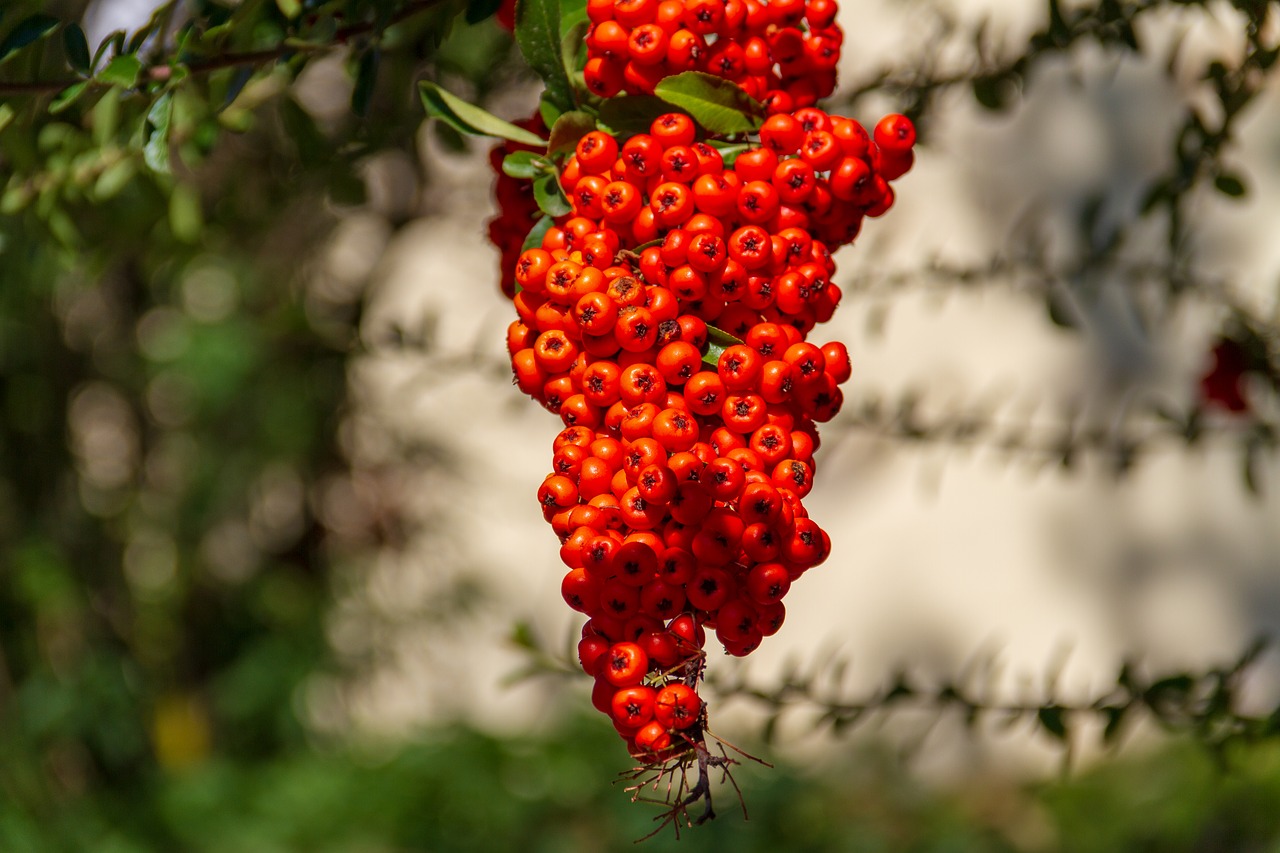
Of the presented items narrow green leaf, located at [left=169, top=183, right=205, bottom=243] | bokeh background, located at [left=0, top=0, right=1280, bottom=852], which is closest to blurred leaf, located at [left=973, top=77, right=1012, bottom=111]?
bokeh background, located at [left=0, top=0, right=1280, bottom=852]

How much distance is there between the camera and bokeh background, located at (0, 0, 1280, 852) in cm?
145

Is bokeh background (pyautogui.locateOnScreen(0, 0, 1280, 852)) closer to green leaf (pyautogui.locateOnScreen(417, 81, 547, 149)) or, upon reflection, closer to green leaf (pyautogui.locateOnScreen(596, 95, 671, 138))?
green leaf (pyautogui.locateOnScreen(417, 81, 547, 149))

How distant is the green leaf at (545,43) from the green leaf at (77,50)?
350 millimetres

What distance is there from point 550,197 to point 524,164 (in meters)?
0.05

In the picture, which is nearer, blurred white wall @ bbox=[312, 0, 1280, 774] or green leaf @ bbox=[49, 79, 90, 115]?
green leaf @ bbox=[49, 79, 90, 115]

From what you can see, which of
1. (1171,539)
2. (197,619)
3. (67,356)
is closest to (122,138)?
(67,356)

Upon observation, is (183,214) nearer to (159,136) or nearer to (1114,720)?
(159,136)

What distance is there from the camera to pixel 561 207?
2.36ft

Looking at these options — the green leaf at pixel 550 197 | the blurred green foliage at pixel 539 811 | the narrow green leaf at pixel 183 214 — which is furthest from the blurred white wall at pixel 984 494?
the green leaf at pixel 550 197

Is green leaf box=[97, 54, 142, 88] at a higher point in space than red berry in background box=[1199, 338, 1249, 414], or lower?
higher

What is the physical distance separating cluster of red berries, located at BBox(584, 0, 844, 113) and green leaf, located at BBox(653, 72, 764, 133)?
0.06 feet

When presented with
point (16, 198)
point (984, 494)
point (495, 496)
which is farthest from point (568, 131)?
point (984, 494)

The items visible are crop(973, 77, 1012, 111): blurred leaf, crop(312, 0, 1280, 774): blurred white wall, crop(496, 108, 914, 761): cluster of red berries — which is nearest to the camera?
crop(496, 108, 914, 761): cluster of red berries

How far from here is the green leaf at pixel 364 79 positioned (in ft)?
2.78
